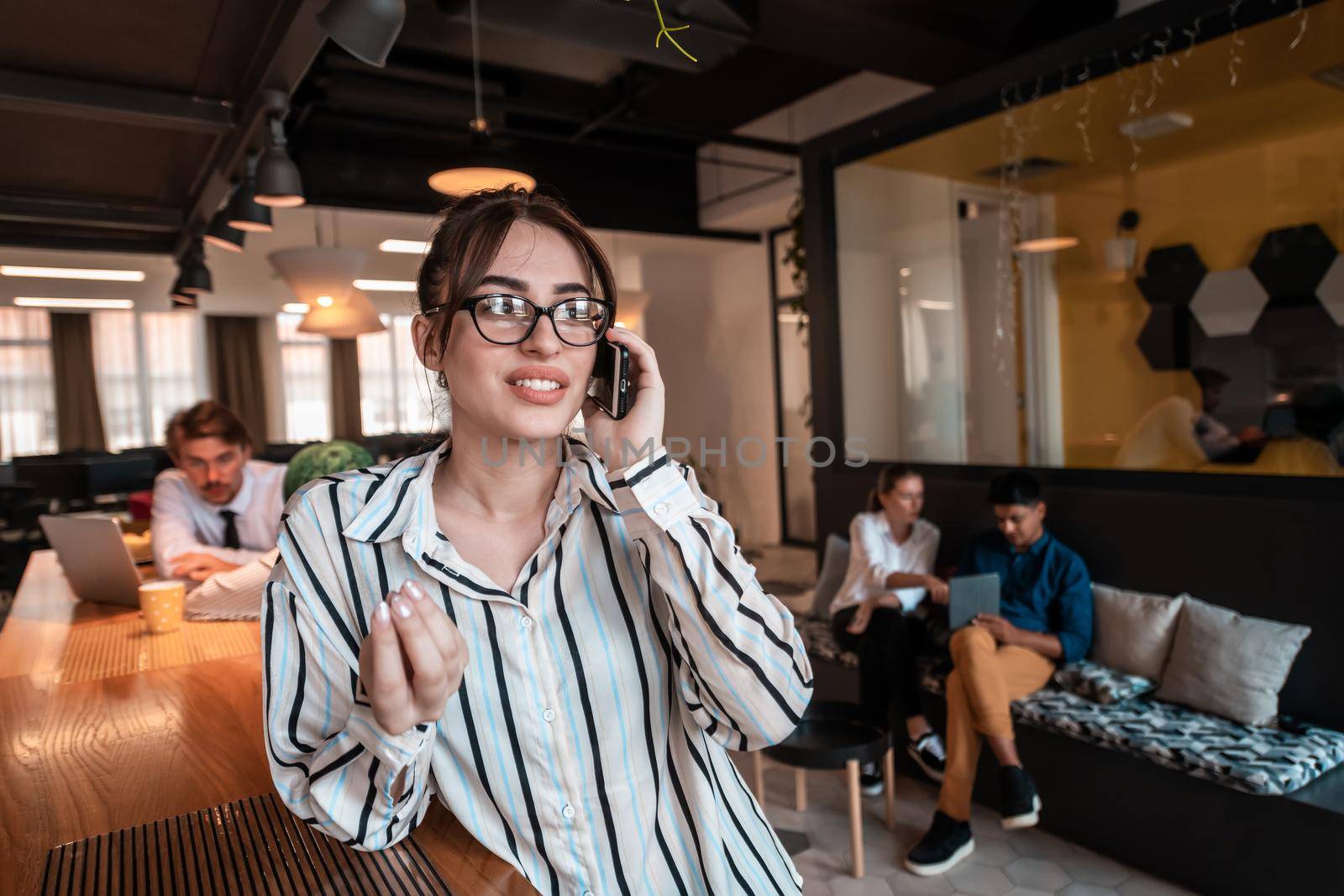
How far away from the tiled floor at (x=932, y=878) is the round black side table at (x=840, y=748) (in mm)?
72

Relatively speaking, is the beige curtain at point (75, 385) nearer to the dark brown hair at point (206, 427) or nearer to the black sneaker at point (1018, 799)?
the dark brown hair at point (206, 427)

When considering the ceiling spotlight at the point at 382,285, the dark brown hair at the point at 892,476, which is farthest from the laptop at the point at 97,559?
the ceiling spotlight at the point at 382,285

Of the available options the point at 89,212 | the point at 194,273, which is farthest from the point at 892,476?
the point at 194,273

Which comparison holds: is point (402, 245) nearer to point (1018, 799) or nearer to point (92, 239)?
point (92, 239)

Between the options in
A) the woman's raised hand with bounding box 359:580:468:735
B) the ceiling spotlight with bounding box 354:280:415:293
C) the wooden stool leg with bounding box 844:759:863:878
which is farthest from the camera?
the ceiling spotlight with bounding box 354:280:415:293

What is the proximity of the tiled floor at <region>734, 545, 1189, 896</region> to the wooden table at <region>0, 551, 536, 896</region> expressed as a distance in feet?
6.19

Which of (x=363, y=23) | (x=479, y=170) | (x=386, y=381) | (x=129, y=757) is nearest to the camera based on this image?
(x=129, y=757)

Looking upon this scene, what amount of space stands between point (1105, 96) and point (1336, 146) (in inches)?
33.4

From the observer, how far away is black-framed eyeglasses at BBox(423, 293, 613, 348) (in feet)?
3.43

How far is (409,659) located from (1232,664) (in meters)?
2.90

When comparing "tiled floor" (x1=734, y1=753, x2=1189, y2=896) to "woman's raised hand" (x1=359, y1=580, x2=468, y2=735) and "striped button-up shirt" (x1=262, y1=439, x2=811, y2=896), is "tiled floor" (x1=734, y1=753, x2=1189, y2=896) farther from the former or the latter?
"woman's raised hand" (x1=359, y1=580, x2=468, y2=735)

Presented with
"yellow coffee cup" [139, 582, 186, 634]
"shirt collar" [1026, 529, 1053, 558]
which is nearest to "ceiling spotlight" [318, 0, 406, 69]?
"yellow coffee cup" [139, 582, 186, 634]

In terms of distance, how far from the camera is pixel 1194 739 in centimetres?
261

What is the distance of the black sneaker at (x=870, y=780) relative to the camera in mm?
3266
